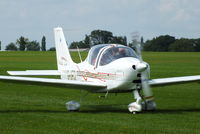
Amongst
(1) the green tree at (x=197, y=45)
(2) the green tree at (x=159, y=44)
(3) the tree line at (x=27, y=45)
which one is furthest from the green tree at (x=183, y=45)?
(3) the tree line at (x=27, y=45)

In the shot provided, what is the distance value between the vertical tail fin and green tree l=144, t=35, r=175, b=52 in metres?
88.4

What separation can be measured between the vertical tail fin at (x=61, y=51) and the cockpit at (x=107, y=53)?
8.59 ft

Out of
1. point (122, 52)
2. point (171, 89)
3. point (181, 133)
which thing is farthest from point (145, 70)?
point (171, 89)

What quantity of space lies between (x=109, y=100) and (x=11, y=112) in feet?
16.5

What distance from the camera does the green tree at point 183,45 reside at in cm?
10881

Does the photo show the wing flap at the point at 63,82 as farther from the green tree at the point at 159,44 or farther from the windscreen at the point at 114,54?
the green tree at the point at 159,44

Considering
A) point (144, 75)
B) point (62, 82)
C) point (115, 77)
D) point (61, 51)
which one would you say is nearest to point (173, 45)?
point (61, 51)

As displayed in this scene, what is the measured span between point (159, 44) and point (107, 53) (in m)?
95.6

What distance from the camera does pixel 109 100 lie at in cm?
1809

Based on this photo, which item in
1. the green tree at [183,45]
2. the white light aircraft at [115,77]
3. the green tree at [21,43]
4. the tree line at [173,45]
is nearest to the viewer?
the white light aircraft at [115,77]

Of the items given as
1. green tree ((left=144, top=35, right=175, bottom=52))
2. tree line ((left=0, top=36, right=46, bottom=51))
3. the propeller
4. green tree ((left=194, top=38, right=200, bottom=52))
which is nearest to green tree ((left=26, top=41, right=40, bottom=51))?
tree line ((left=0, top=36, right=46, bottom=51))

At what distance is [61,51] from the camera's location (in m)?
18.4

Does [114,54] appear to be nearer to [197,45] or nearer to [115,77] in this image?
[115,77]

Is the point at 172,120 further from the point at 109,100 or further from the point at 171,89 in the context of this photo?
the point at 171,89
